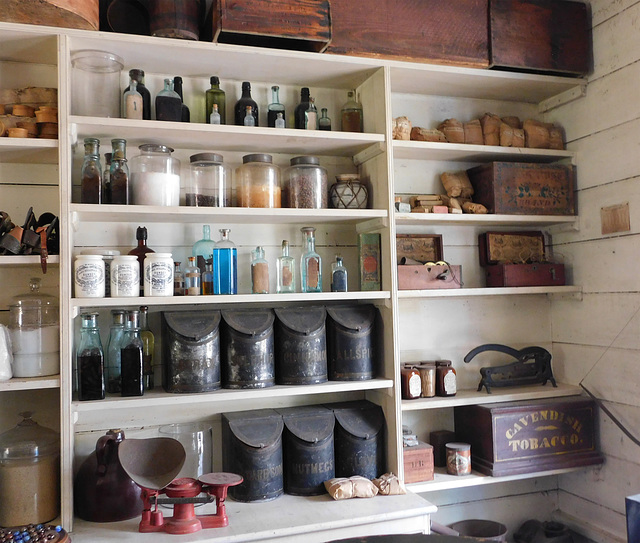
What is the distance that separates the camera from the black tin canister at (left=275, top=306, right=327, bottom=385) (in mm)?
2225

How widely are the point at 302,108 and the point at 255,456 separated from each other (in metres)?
1.34

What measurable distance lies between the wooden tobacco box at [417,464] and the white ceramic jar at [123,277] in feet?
3.98

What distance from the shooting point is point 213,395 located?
2.10 m

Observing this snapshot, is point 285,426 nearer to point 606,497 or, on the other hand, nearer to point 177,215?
point 177,215

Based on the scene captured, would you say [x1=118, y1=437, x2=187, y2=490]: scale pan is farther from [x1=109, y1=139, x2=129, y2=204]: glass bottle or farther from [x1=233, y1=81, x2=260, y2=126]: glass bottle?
[x1=233, y1=81, x2=260, y2=126]: glass bottle

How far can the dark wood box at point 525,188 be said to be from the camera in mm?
2590

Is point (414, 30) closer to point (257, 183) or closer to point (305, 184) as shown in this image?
point (305, 184)

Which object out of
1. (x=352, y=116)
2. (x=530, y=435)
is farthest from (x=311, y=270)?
(x=530, y=435)

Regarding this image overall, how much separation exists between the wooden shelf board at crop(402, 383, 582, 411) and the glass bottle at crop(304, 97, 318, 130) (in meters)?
1.16

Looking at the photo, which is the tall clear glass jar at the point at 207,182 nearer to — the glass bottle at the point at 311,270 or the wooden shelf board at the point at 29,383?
the glass bottle at the point at 311,270

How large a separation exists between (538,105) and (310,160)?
1.31 m

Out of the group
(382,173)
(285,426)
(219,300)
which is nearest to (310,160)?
(382,173)

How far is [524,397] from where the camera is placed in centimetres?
255

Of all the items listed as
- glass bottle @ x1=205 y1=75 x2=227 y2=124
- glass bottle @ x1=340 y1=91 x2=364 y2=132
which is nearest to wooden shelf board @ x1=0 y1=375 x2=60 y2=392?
glass bottle @ x1=205 y1=75 x2=227 y2=124
